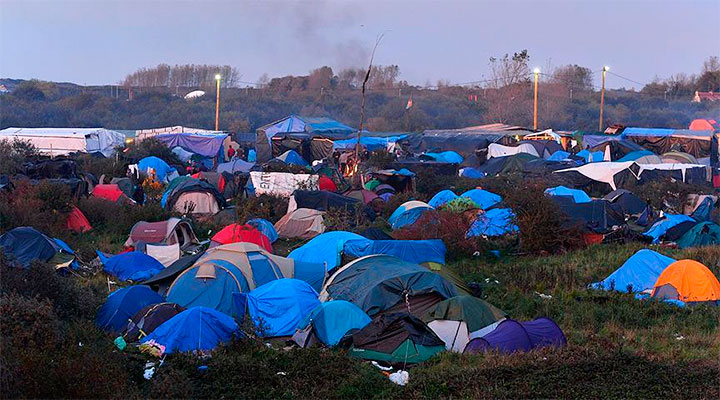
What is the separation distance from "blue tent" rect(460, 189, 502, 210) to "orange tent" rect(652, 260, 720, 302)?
9332mm

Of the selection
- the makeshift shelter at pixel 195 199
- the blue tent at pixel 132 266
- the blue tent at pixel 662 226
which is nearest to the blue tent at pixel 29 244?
the blue tent at pixel 132 266

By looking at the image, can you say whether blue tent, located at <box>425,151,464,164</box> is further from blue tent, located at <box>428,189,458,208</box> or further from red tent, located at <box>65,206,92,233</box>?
red tent, located at <box>65,206,92,233</box>

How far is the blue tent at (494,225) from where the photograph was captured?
20906mm

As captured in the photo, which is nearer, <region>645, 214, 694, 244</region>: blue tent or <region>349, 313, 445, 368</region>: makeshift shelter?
<region>349, 313, 445, 368</region>: makeshift shelter

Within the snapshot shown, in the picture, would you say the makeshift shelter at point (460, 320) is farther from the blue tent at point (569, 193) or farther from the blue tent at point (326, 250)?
the blue tent at point (569, 193)

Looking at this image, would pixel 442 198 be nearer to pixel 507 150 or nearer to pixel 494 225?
pixel 494 225

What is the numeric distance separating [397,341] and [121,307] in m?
4.54

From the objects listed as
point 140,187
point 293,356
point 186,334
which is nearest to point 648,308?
point 293,356

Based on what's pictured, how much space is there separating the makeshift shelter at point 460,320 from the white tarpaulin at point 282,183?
14.2m

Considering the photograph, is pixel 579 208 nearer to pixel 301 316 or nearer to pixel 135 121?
pixel 301 316

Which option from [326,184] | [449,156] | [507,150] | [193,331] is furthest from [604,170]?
[193,331]

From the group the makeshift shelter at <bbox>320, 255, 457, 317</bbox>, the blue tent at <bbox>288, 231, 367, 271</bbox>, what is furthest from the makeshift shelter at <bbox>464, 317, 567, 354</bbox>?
the blue tent at <bbox>288, 231, 367, 271</bbox>

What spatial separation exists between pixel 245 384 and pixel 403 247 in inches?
336

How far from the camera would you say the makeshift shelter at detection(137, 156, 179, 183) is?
3281 centimetres
